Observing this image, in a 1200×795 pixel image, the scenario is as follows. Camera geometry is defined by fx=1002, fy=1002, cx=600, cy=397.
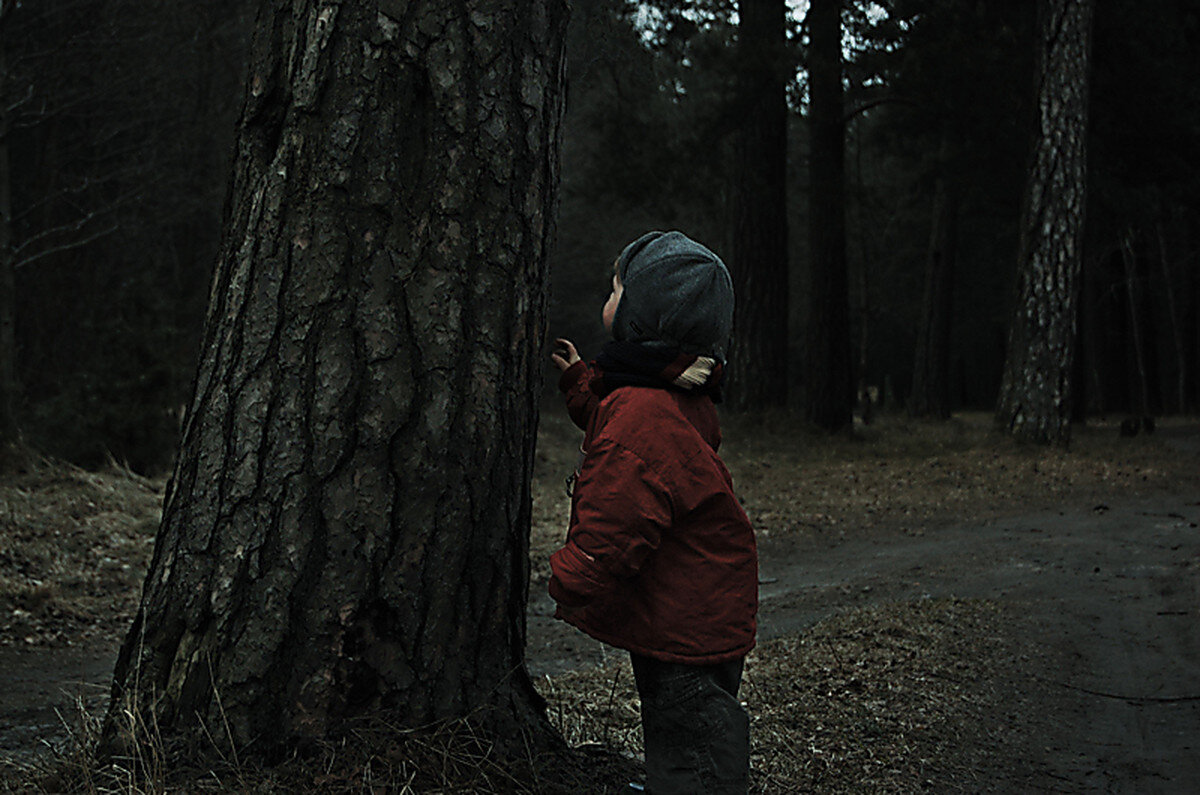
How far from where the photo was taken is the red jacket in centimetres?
238

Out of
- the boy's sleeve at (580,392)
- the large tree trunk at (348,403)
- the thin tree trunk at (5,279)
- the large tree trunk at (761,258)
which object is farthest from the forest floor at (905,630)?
the large tree trunk at (761,258)

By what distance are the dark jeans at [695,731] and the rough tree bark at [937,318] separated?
77.6ft

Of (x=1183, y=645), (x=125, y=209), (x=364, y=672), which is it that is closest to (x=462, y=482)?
(x=364, y=672)

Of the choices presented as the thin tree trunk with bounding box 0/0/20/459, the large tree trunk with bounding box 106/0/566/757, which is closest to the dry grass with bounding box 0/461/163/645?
the thin tree trunk with bounding box 0/0/20/459

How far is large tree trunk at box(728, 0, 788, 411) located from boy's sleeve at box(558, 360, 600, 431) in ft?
42.4

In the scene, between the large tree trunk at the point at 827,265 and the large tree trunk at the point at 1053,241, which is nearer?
the large tree trunk at the point at 1053,241

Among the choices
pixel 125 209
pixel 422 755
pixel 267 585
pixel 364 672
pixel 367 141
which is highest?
pixel 125 209

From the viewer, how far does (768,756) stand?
3.38m

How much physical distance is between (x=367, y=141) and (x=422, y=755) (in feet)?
5.08

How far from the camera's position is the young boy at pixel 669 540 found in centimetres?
240

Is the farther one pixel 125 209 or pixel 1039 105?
pixel 125 209

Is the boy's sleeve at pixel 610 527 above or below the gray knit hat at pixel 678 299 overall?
below

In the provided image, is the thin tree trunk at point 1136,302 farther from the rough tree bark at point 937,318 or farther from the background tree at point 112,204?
the background tree at point 112,204

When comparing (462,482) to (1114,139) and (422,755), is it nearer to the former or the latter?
(422,755)
